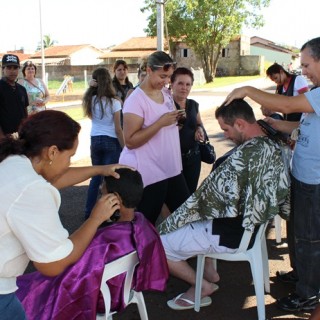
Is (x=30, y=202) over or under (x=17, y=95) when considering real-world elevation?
under

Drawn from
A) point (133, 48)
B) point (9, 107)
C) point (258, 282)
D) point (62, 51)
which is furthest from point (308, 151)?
point (62, 51)

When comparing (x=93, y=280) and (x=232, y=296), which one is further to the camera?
(x=232, y=296)

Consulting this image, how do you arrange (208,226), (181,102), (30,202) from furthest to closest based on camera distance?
(181,102) → (208,226) → (30,202)

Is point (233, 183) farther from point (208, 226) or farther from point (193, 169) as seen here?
point (193, 169)

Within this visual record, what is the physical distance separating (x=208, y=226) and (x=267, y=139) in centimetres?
69

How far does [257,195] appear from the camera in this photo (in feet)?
8.74

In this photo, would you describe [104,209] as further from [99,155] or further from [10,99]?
[10,99]

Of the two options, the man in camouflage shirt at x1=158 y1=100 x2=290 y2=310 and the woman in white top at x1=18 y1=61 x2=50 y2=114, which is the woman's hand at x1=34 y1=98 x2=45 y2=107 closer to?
the woman in white top at x1=18 y1=61 x2=50 y2=114

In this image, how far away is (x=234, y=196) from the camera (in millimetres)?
2703

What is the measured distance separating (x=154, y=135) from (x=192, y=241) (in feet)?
2.80

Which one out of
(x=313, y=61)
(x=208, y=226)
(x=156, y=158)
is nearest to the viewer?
(x=313, y=61)

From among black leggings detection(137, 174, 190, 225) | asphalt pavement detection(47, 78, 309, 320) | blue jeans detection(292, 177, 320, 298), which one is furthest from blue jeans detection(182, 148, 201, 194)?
blue jeans detection(292, 177, 320, 298)

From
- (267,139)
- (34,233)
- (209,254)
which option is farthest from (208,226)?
(34,233)

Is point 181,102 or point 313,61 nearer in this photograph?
point 313,61
